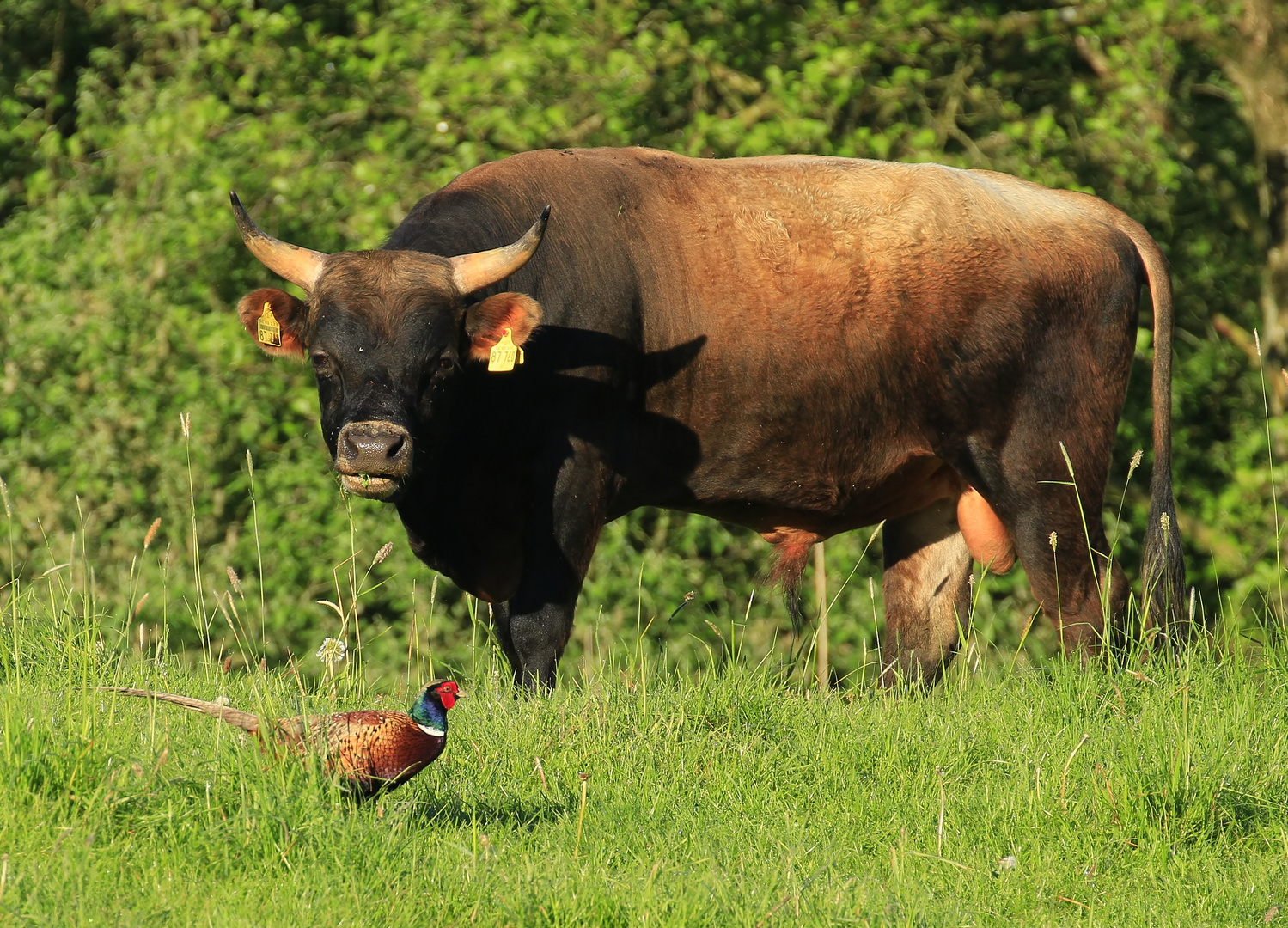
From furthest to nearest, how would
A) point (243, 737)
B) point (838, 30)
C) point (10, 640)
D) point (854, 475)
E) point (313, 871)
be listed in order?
1. point (838, 30)
2. point (854, 475)
3. point (10, 640)
4. point (243, 737)
5. point (313, 871)

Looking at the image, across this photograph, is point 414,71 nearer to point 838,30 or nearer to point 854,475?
point 838,30

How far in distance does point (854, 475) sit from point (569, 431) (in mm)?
1315

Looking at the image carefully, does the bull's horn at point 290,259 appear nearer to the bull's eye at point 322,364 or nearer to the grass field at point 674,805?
the bull's eye at point 322,364

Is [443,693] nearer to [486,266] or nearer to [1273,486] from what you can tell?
[486,266]

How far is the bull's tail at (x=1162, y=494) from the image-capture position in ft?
18.7

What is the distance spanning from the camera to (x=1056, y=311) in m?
6.13

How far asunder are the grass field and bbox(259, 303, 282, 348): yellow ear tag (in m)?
1.23

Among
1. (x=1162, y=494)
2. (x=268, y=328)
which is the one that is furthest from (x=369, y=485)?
(x=1162, y=494)

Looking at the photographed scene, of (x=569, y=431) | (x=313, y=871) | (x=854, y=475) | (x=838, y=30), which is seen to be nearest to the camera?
(x=313, y=871)

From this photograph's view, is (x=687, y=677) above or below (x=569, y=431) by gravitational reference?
below

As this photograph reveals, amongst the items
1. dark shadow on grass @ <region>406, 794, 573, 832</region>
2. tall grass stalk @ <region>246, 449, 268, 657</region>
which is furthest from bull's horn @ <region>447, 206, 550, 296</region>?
dark shadow on grass @ <region>406, 794, 573, 832</region>

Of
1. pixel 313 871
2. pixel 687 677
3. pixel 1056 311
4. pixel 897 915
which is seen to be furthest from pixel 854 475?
pixel 313 871

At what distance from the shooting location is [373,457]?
4762mm

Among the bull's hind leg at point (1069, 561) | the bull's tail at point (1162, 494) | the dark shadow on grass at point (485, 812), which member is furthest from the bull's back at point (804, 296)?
the dark shadow on grass at point (485, 812)
